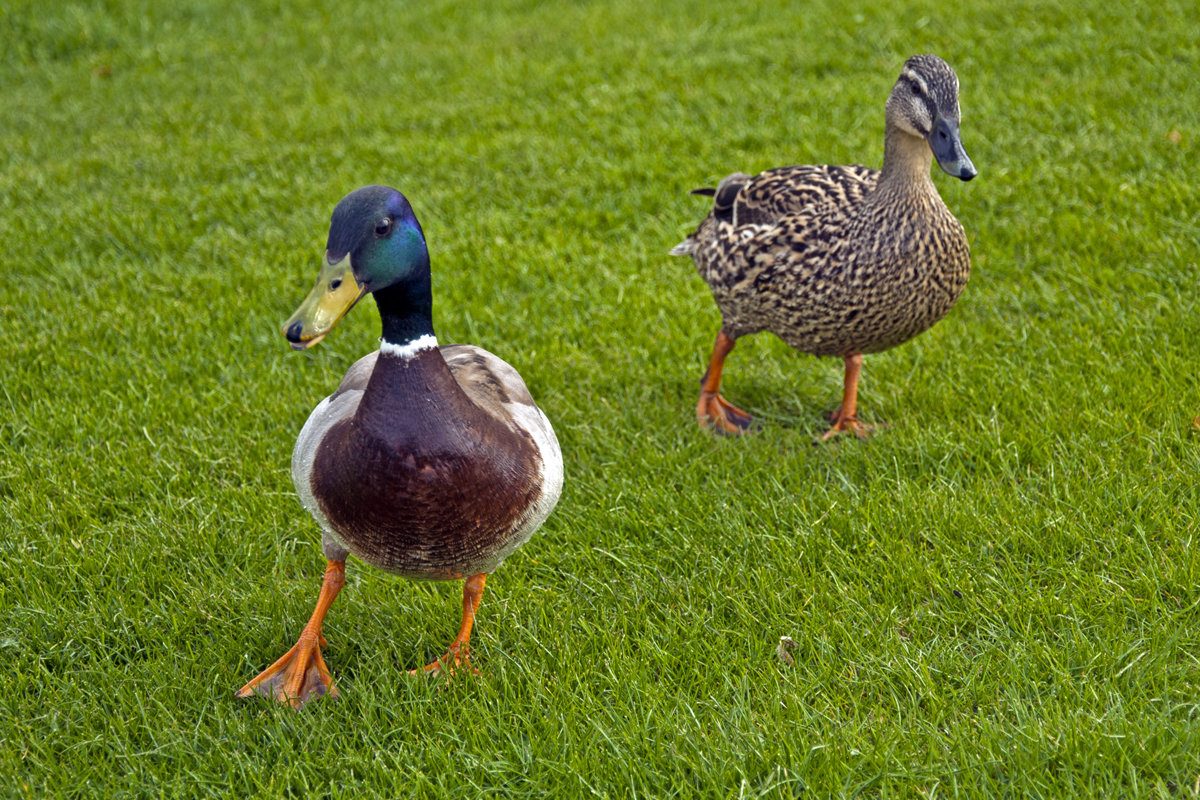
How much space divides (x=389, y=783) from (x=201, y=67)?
24.7 ft

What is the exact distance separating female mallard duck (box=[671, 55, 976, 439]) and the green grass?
0.48 metres

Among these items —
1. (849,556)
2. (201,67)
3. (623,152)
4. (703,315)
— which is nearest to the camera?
(849,556)

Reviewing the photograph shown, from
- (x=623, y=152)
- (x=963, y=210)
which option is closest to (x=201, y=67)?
(x=623, y=152)

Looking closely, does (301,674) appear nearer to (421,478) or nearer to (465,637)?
(465,637)

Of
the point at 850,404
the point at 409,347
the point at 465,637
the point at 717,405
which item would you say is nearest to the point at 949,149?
the point at 850,404

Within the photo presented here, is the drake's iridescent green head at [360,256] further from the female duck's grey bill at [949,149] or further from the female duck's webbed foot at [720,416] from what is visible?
the female duck's webbed foot at [720,416]

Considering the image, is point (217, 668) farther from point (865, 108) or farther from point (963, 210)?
point (865, 108)

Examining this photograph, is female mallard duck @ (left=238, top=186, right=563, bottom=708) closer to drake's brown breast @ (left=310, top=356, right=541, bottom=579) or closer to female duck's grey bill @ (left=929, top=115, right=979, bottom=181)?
drake's brown breast @ (left=310, top=356, right=541, bottom=579)

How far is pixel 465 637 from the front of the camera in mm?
3111

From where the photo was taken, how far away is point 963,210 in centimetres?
554

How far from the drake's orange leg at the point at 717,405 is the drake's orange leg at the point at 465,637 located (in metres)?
1.38

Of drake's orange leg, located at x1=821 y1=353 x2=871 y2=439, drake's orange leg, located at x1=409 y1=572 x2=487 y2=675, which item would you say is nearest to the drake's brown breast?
drake's orange leg, located at x1=409 y1=572 x2=487 y2=675

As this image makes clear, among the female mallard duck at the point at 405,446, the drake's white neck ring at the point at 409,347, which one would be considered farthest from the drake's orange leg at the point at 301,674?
the drake's white neck ring at the point at 409,347

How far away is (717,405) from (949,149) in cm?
137
